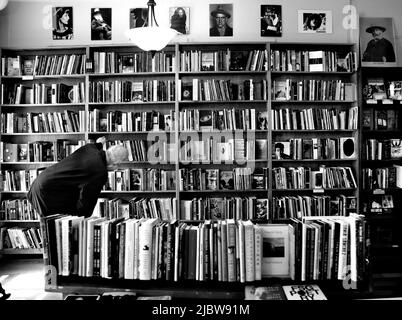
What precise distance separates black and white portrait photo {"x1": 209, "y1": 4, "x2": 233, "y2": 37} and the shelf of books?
1.63 m

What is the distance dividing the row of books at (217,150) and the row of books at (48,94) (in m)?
1.35

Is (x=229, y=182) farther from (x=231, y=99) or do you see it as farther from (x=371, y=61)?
(x=371, y=61)

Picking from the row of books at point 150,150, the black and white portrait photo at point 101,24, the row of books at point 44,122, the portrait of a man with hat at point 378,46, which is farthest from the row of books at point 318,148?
the black and white portrait photo at point 101,24

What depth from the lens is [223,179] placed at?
168 inches

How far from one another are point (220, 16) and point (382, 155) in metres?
2.48

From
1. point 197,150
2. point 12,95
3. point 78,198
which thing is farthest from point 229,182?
point 12,95

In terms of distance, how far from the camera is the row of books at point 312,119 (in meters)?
4.17

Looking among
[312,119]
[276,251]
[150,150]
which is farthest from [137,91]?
[276,251]

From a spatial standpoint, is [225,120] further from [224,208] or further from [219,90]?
[224,208]

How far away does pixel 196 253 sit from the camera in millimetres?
1431

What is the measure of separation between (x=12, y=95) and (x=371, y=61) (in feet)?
13.8

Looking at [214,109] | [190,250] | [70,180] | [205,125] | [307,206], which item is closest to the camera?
[190,250]

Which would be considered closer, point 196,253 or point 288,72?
point 196,253

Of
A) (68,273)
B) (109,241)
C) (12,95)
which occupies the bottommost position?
(68,273)
